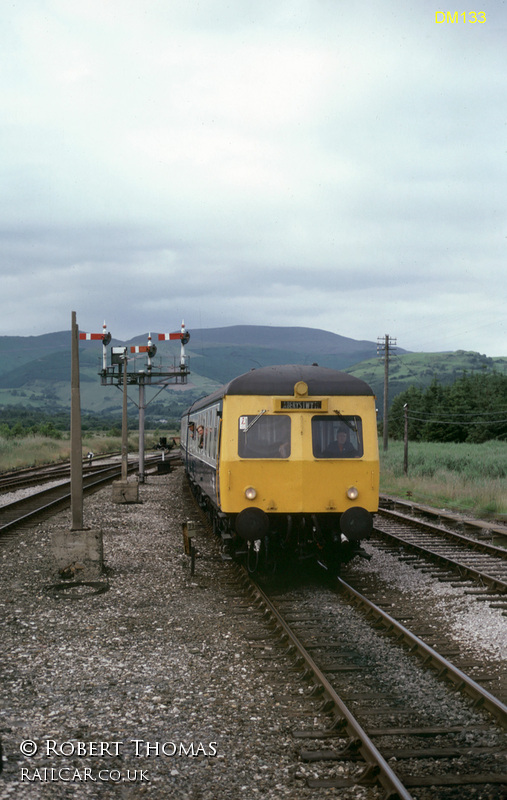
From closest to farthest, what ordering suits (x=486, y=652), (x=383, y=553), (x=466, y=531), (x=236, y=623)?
(x=486, y=652)
(x=236, y=623)
(x=383, y=553)
(x=466, y=531)

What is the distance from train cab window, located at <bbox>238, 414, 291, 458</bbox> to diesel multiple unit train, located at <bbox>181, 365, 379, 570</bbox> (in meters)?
0.01

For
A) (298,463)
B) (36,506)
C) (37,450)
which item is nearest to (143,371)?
(36,506)

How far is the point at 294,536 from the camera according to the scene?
10.3m

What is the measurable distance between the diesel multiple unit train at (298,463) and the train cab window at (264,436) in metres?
0.01

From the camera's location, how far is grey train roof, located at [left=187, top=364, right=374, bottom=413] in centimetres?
1034

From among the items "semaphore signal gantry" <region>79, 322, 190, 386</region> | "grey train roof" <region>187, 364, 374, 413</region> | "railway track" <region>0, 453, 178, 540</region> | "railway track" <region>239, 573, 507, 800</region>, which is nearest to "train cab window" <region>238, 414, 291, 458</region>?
"grey train roof" <region>187, 364, 374, 413</region>

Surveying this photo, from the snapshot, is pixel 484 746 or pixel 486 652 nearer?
pixel 484 746

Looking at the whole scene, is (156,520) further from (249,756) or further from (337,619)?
(249,756)

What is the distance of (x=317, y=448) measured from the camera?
10203 millimetres

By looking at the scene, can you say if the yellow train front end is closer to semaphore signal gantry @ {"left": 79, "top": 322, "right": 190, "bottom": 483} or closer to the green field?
the green field

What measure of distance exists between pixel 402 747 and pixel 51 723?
105 inches

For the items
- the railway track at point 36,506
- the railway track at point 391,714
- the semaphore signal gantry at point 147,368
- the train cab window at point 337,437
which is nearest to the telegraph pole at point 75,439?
the train cab window at point 337,437

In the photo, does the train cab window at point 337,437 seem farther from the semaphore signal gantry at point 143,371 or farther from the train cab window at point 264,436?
the semaphore signal gantry at point 143,371

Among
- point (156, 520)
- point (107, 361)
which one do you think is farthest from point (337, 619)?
point (107, 361)
